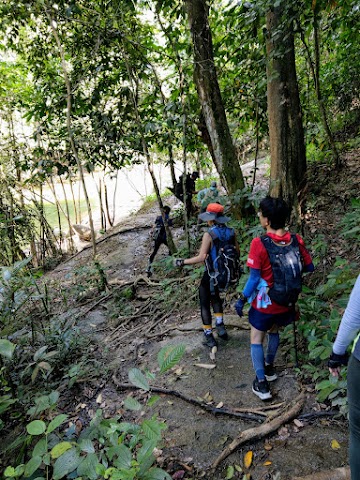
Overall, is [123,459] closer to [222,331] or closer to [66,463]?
[66,463]

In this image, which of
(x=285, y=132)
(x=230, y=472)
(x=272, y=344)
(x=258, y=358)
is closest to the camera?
(x=230, y=472)

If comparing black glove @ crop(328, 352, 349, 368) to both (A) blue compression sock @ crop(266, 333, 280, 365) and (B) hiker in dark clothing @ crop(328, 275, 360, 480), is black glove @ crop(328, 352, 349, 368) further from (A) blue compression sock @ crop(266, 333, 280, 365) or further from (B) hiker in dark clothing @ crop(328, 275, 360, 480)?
(A) blue compression sock @ crop(266, 333, 280, 365)

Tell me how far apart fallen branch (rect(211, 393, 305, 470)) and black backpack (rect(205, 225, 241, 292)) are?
145cm

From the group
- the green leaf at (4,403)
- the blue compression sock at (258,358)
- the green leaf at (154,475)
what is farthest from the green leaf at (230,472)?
the green leaf at (4,403)

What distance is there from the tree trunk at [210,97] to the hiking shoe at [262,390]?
4.59 m

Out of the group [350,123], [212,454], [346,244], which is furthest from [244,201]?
[212,454]

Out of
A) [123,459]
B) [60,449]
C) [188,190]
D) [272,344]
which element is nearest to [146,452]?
[123,459]

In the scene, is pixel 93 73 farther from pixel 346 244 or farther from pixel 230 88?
pixel 346 244

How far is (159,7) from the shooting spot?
5.87 meters

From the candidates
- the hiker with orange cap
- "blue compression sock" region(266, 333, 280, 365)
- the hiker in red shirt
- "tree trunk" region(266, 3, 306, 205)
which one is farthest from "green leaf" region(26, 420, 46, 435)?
"tree trunk" region(266, 3, 306, 205)

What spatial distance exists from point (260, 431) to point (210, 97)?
5.89 meters

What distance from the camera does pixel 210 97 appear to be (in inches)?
262

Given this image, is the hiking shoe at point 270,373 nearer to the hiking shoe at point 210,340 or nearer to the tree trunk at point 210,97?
the hiking shoe at point 210,340

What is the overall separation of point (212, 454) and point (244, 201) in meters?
4.98
